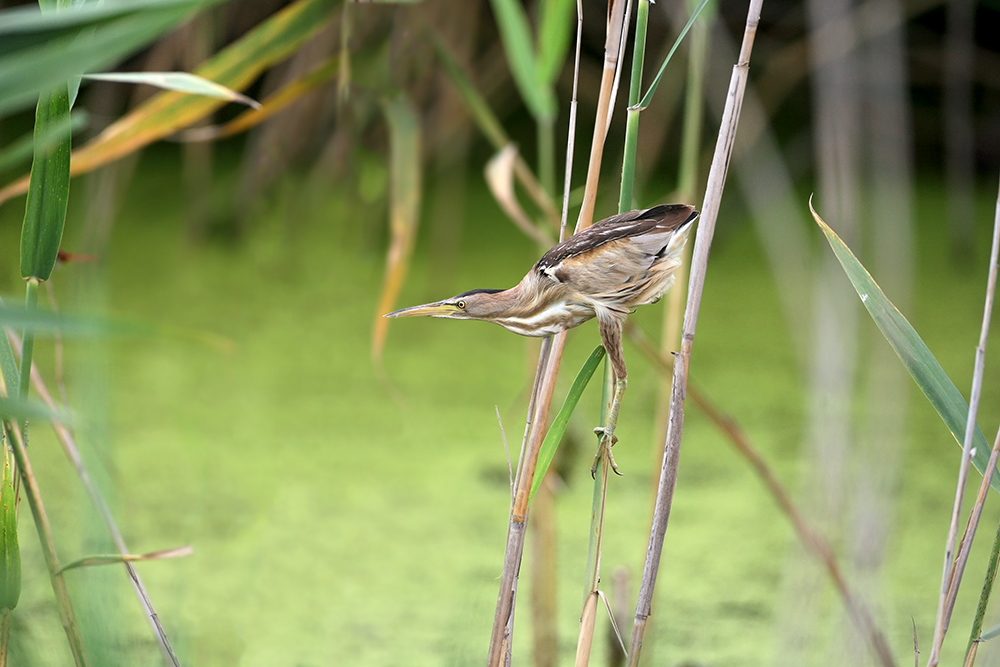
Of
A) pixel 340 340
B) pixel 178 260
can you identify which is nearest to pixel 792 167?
pixel 340 340

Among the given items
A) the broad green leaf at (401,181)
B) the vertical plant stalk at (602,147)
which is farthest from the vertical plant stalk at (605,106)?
the broad green leaf at (401,181)

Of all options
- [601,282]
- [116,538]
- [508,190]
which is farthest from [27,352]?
[508,190]

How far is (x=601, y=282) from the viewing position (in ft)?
1.22

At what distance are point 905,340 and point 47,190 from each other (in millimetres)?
421

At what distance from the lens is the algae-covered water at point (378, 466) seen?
3.13 ft

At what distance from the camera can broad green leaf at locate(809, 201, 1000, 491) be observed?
455 millimetres

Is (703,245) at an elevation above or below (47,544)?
above

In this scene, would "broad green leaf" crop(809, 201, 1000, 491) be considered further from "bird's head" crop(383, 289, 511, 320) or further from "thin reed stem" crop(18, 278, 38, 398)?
"thin reed stem" crop(18, 278, 38, 398)

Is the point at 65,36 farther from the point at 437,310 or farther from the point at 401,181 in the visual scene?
the point at 401,181

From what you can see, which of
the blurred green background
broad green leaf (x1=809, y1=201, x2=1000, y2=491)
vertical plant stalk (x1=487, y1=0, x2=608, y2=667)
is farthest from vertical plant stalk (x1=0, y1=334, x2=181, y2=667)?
broad green leaf (x1=809, y1=201, x2=1000, y2=491)

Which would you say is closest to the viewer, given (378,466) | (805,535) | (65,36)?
(65,36)

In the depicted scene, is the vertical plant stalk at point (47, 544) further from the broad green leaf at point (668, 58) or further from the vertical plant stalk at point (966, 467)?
the vertical plant stalk at point (966, 467)

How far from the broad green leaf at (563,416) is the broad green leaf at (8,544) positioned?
26 centimetres

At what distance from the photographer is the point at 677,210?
1.22 feet
